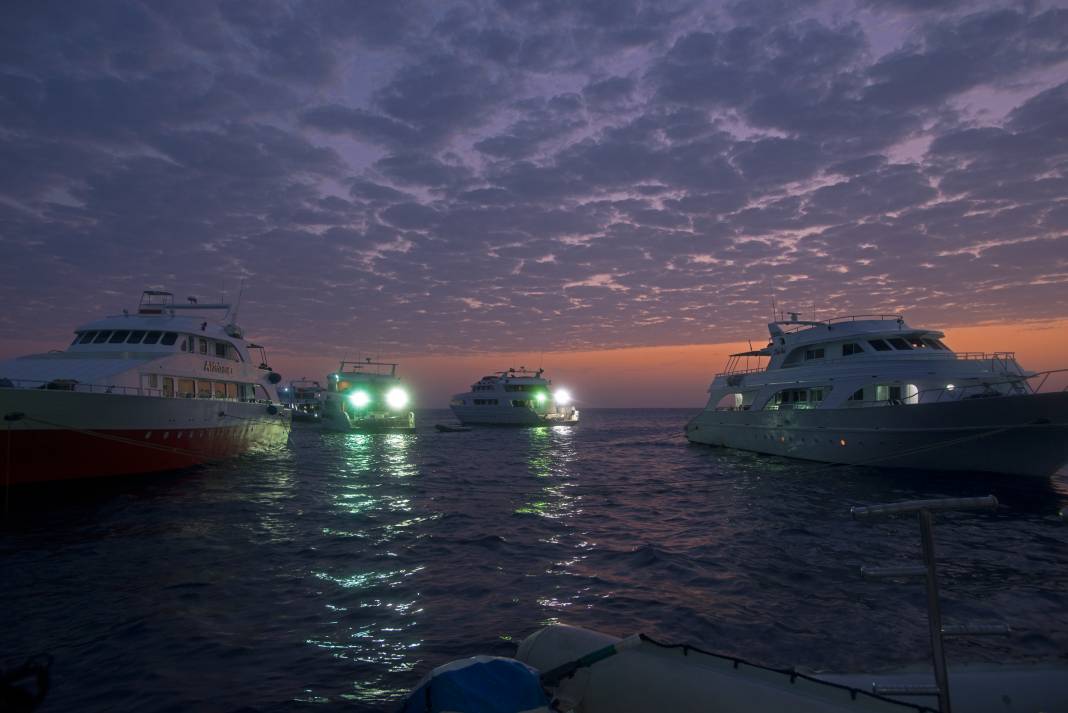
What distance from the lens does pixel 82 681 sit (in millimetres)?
6004

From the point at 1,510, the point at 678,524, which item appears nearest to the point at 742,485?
the point at 678,524

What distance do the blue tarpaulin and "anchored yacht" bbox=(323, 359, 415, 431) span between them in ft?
204

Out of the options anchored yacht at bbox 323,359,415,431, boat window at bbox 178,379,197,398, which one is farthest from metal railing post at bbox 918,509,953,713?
anchored yacht at bbox 323,359,415,431

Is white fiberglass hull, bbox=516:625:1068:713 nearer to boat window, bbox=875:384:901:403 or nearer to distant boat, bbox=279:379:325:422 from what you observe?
boat window, bbox=875:384:901:403

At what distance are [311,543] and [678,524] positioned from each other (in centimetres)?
851

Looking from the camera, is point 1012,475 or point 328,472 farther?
point 328,472

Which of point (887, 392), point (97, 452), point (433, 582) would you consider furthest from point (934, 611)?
point (887, 392)

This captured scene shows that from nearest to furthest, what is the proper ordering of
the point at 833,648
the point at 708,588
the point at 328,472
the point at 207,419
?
the point at 833,648 → the point at 708,588 → the point at 207,419 → the point at 328,472

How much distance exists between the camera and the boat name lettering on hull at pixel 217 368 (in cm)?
2423

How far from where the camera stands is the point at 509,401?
72938mm

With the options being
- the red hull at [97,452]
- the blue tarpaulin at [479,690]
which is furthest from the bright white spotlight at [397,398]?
the blue tarpaulin at [479,690]

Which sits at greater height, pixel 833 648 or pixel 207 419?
pixel 207 419

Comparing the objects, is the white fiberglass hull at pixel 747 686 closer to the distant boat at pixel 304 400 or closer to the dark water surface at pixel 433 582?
the dark water surface at pixel 433 582

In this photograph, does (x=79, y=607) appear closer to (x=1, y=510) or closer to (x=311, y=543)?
(x=311, y=543)
